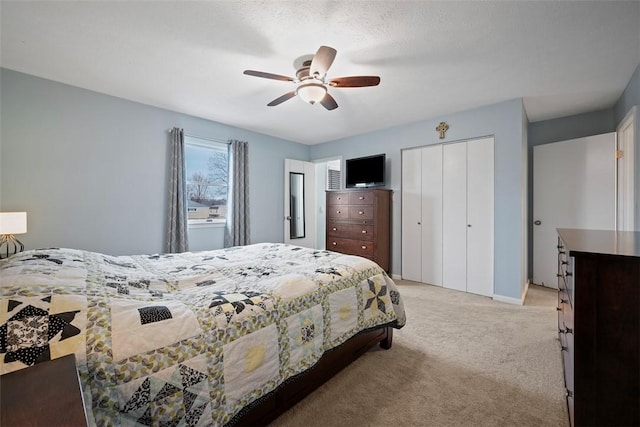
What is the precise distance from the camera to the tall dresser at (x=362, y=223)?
424 cm

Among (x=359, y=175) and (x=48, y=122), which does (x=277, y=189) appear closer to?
(x=359, y=175)

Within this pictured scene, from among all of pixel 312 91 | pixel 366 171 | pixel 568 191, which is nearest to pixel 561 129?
pixel 568 191

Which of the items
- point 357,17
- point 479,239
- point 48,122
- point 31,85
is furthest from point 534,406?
point 31,85

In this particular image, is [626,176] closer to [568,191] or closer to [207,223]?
[568,191]

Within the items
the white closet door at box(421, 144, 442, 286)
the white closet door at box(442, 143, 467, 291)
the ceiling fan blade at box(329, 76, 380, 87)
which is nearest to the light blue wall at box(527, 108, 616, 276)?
the white closet door at box(442, 143, 467, 291)

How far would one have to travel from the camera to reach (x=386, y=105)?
3498 millimetres

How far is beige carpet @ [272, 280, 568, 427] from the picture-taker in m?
1.52

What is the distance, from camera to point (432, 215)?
4.09 m

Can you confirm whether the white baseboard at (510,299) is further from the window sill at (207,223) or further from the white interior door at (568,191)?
the window sill at (207,223)

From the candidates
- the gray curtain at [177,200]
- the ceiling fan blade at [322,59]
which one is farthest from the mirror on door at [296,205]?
the ceiling fan blade at [322,59]

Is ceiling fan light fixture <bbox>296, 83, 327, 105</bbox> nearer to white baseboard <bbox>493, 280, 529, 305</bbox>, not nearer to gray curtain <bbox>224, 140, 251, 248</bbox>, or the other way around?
gray curtain <bbox>224, 140, 251, 248</bbox>

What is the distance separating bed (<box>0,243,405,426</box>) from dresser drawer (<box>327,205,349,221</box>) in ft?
8.50

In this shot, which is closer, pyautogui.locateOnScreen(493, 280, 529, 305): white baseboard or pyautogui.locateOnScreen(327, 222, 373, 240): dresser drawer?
pyautogui.locateOnScreen(493, 280, 529, 305): white baseboard

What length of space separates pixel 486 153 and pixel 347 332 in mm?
3141
